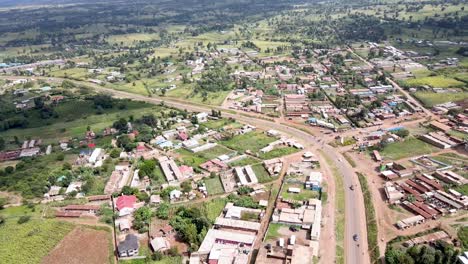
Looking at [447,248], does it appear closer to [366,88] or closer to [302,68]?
[366,88]

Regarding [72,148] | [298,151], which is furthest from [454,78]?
[72,148]

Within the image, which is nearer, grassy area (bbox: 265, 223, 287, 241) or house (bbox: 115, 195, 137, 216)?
grassy area (bbox: 265, 223, 287, 241)

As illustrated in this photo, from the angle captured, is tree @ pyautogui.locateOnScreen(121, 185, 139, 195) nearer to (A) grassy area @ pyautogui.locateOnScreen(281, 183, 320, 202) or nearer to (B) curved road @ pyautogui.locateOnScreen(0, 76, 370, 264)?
(A) grassy area @ pyautogui.locateOnScreen(281, 183, 320, 202)

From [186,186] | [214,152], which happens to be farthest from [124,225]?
[214,152]

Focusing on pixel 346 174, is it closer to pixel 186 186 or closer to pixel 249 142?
pixel 249 142

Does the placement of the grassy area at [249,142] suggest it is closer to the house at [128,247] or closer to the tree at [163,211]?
the tree at [163,211]

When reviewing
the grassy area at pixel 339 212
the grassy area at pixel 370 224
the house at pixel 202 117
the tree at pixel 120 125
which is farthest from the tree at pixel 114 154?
the grassy area at pixel 370 224

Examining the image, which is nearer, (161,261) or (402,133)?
(161,261)

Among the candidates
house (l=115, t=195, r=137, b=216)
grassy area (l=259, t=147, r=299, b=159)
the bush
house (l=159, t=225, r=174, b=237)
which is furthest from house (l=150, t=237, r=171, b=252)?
grassy area (l=259, t=147, r=299, b=159)
